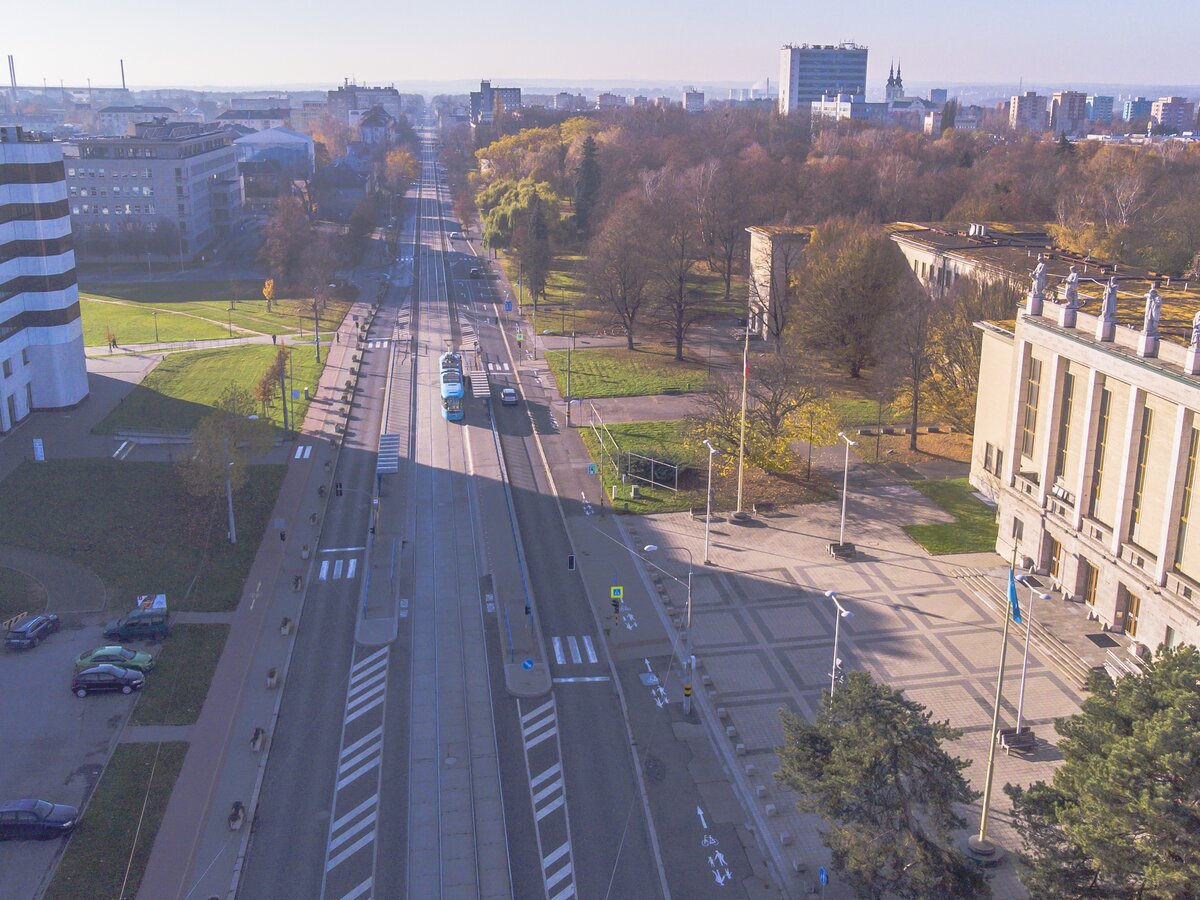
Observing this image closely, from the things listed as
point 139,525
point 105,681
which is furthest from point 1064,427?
point 139,525

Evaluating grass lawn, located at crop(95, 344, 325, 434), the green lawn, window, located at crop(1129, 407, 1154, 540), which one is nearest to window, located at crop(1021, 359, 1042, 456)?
window, located at crop(1129, 407, 1154, 540)

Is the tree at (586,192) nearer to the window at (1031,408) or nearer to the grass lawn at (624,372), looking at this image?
the grass lawn at (624,372)

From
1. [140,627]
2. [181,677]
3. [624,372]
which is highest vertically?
[624,372]

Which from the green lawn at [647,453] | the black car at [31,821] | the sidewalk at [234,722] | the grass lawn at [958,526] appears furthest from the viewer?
the green lawn at [647,453]

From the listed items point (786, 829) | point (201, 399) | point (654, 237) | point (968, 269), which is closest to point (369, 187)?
point (654, 237)

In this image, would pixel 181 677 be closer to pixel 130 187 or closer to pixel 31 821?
pixel 31 821

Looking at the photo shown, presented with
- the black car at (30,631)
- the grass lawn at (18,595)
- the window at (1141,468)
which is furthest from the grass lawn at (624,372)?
the black car at (30,631)
